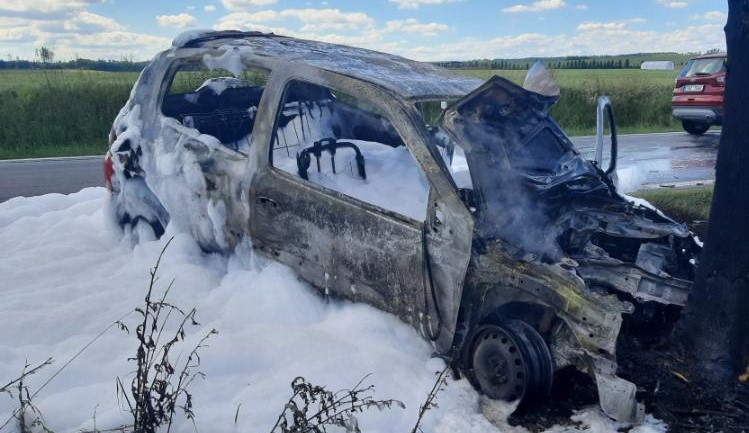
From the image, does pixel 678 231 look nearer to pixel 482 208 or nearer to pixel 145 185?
pixel 482 208

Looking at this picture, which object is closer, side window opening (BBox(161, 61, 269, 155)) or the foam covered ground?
the foam covered ground

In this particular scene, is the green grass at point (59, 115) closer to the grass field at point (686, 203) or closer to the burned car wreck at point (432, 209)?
the burned car wreck at point (432, 209)

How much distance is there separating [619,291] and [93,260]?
11.8 feet

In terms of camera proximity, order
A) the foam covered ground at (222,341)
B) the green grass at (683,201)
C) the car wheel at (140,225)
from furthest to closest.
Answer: the green grass at (683,201) < the car wheel at (140,225) < the foam covered ground at (222,341)

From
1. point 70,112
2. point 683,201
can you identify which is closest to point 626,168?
point 683,201

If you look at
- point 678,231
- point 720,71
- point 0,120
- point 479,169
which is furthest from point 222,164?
point 720,71

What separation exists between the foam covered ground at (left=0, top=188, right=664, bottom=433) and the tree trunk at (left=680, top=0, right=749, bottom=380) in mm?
697

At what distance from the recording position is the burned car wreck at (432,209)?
10.8ft

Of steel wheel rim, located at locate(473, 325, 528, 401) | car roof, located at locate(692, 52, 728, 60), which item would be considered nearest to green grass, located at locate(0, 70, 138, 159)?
steel wheel rim, located at locate(473, 325, 528, 401)

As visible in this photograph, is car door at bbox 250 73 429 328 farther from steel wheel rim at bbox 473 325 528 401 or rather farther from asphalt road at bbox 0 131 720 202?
asphalt road at bbox 0 131 720 202

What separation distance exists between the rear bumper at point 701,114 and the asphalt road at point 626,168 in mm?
593

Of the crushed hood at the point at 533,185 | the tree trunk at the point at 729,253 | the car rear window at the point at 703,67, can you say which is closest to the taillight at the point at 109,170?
the crushed hood at the point at 533,185

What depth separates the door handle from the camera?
13.5ft

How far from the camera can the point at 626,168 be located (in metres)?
9.98
